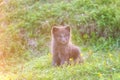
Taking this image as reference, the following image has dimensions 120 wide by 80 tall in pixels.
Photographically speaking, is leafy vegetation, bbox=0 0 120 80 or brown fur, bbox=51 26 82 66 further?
leafy vegetation, bbox=0 0 120 80

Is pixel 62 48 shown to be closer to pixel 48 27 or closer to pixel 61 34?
pixel 61 34

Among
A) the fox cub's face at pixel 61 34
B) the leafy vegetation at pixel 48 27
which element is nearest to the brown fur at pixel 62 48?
the fox cub's face at pixel 61 34

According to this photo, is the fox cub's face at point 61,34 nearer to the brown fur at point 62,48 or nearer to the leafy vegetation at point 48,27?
the brown fur at point 62,48

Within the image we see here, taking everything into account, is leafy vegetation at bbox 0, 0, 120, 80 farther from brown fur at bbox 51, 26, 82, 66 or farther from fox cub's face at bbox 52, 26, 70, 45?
fox cub's face at bbox 52, 26, 70, 45

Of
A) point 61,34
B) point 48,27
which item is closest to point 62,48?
point 61,34

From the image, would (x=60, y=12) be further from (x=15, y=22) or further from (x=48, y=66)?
(x=48, y=66)

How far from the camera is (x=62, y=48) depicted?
10367 mm

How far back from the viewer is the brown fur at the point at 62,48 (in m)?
10.3

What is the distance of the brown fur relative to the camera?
33.8ft

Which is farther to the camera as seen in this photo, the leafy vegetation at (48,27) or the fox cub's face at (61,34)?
the leafy vegetation at (48,27)

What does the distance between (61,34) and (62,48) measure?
0.34 metres

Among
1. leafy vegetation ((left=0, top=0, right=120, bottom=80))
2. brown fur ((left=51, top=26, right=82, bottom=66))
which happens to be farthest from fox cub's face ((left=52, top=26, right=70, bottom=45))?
leafy vegetation ((left=0, top=0, right=120, bottom=80))

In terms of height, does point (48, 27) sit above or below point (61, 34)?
below

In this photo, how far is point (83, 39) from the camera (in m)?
13.1
